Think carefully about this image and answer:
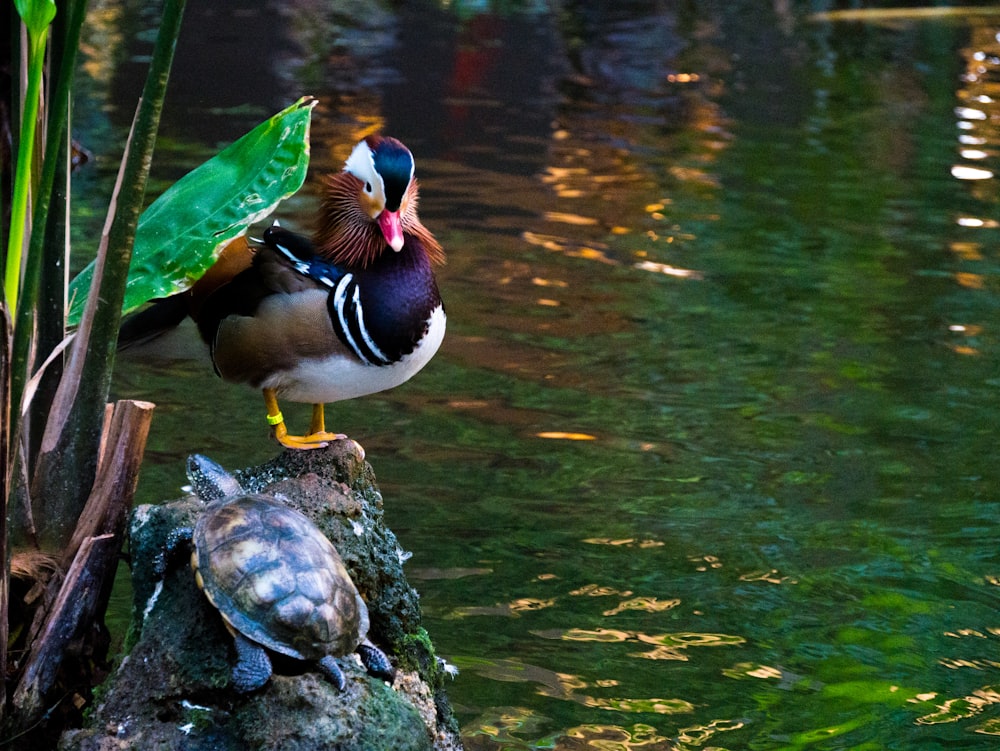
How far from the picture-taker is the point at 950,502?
19.2 feet

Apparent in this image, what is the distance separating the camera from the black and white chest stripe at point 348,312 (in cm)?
362

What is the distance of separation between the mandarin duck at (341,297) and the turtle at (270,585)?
1.93ft

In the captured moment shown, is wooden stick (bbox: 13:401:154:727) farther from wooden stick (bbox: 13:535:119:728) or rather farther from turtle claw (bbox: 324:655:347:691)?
turtle claw (bbox: 324:655:347:691)

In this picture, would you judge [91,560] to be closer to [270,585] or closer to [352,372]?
[270,585]

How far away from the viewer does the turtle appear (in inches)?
119

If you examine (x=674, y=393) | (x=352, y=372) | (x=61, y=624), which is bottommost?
(x=674, y=393)

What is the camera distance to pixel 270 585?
10.0 ft

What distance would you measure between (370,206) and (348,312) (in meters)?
0.29

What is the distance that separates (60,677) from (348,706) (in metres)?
0.75

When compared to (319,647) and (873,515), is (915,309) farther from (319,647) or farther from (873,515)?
(319,647)

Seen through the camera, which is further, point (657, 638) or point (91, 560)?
point (657, 638)

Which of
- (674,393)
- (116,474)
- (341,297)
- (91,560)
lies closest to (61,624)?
(91,560)

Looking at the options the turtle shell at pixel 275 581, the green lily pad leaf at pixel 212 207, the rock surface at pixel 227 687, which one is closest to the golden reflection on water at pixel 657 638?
the rock surface at pixel 227 687

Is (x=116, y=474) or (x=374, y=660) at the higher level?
(x=116, y=474)
